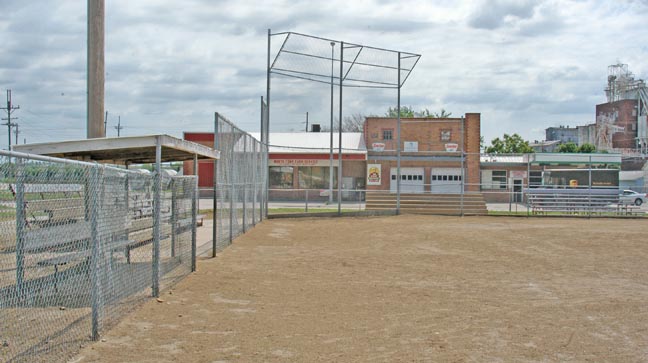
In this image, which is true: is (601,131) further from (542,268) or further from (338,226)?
(542,268)

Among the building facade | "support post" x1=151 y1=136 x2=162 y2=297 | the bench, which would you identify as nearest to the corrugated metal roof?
"support post" x1=151 y1=136 x2=162 y2=297

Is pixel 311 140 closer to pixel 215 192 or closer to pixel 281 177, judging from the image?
pixel 281 177

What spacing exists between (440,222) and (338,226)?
167 inches

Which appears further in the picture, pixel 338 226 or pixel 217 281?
pixel 338 226

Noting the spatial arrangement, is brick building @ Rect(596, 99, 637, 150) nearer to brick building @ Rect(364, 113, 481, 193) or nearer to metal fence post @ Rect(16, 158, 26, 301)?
brick building @ Rect(364, 113, 481, 193)

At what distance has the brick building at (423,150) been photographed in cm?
4009

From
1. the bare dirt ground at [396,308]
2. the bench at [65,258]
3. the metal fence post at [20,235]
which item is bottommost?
the bare dirt ground at [396,308]

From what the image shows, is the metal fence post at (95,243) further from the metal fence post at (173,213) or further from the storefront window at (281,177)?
Result: the storefront window at (281,177)

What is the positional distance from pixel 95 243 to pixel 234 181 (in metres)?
8.80

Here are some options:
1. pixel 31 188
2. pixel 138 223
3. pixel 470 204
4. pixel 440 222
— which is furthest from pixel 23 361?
pixel 470 204

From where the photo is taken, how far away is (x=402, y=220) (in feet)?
78.4

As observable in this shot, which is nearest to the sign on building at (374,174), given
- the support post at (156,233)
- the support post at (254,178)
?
the support post at (254,178)

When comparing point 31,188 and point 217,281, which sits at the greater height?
point 31,188

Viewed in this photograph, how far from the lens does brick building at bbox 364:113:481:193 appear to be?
40094 mm
